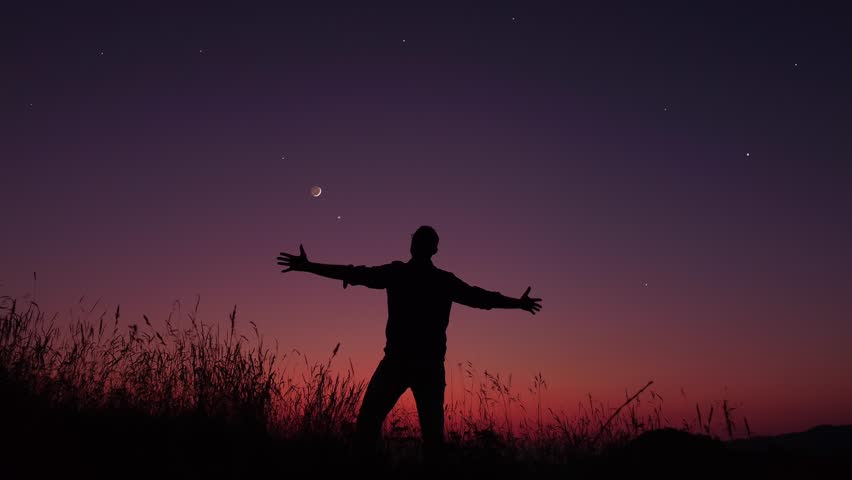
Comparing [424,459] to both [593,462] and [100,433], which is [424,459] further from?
[100,433]

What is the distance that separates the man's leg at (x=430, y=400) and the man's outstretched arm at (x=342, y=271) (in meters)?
0.88

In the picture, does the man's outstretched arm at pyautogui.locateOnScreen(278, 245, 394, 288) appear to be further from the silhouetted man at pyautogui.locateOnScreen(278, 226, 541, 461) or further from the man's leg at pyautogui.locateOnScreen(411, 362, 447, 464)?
the man's leg at pyautogui.locateOnScreen(411, 362, 447, 464)

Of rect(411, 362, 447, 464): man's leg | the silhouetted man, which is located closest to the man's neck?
the silhouetted man

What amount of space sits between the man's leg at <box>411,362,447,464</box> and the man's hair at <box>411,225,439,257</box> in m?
1.01

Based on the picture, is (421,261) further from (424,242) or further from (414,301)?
(414,301)

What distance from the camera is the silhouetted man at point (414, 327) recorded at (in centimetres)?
539

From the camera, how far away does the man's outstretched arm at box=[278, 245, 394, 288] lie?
587 cm

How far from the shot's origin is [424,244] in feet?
19.3

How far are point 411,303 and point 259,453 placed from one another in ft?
5.89

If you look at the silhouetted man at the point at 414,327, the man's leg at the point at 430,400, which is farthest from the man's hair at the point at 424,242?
the man's leg at the point at 430,400

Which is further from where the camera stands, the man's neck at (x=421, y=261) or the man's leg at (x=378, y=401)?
the man's neck at (x=421, y=261)

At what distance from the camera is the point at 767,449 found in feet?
19.2

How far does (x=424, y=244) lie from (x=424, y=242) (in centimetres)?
2

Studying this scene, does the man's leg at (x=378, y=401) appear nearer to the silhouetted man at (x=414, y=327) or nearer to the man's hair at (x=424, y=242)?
the silhouetted man at (x=414, y=327)
